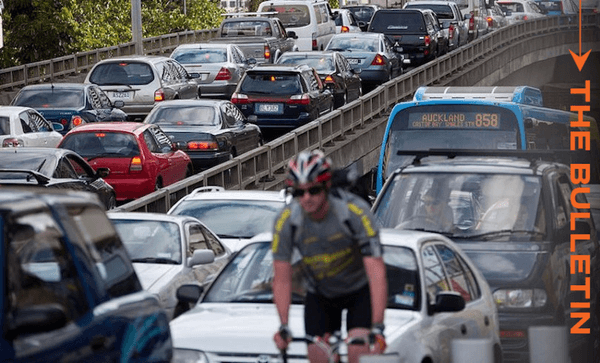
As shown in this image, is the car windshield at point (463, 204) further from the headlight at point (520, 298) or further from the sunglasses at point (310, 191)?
the sunglasses at point (310, 191)

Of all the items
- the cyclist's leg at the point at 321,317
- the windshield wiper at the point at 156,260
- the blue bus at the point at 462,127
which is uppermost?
the cyclist's leg at the point at 321,317

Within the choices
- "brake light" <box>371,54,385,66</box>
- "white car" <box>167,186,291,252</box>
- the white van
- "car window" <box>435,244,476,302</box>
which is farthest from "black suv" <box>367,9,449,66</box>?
"car window" <box>435,244,476,302</box>

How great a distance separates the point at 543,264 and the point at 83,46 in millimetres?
49903

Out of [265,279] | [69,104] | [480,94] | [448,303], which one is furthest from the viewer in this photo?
[69,104]

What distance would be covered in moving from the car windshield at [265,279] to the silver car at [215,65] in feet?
93.2

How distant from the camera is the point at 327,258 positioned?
23.6 feet

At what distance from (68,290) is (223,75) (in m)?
32.1

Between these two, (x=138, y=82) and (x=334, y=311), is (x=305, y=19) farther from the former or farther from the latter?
(x=334, y=311)

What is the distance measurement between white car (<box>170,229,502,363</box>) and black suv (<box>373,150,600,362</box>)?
137 cm

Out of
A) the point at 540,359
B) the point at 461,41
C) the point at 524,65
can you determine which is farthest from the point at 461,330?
the point at 524,65

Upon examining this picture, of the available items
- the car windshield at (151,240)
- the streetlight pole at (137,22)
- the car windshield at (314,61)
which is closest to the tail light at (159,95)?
the car windshield at (314,61)

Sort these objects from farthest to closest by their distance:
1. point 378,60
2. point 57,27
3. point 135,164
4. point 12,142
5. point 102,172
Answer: point 57,27, point 378,60, point 12,142, point 135,164, point 102,172

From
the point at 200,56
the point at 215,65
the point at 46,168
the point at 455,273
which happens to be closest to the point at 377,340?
the point at 455,273

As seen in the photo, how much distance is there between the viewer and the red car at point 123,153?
76.0 ft
